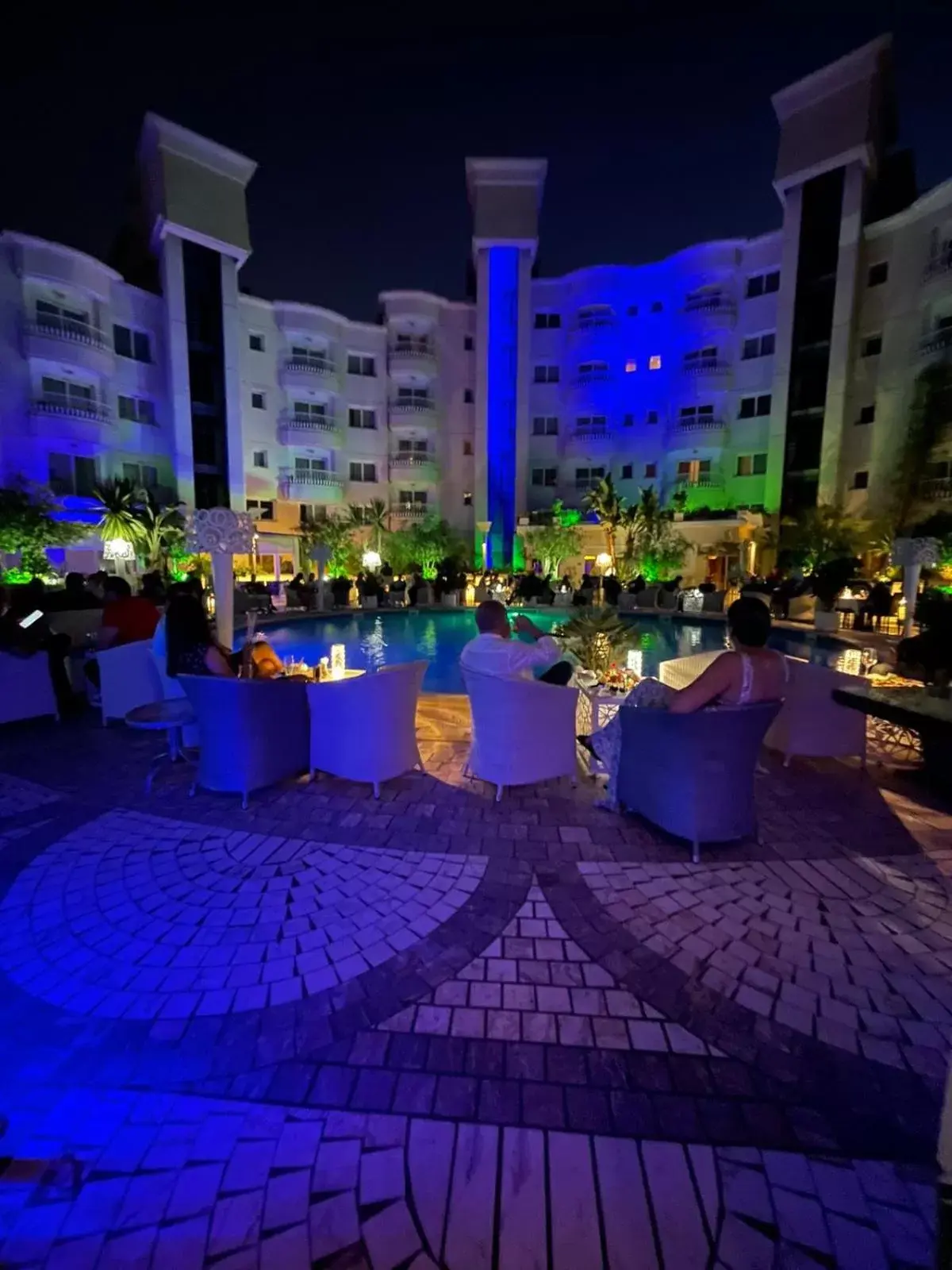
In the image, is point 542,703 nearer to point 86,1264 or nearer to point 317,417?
point 86,1264

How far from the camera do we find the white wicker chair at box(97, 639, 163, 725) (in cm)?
554

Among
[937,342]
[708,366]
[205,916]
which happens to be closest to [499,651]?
[205,916]

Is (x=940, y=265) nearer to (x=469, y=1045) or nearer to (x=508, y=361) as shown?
(x=508, y=361)

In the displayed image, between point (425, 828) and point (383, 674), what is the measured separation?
100cm

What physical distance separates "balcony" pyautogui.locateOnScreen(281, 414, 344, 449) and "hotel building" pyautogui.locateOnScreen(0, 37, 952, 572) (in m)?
0.09

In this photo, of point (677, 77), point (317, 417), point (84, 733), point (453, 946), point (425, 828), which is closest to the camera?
point (453, 946)

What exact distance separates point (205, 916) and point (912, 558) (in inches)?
371

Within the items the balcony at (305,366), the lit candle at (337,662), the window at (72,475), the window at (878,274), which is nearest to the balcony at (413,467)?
the balcony at (305,366)

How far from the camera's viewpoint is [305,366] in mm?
27062

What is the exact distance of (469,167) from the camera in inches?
1034

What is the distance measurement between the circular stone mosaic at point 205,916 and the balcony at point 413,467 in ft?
89.4

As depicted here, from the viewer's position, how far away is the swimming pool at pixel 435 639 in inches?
404

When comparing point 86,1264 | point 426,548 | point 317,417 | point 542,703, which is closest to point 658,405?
point 426,548

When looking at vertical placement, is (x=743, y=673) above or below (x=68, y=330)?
below
